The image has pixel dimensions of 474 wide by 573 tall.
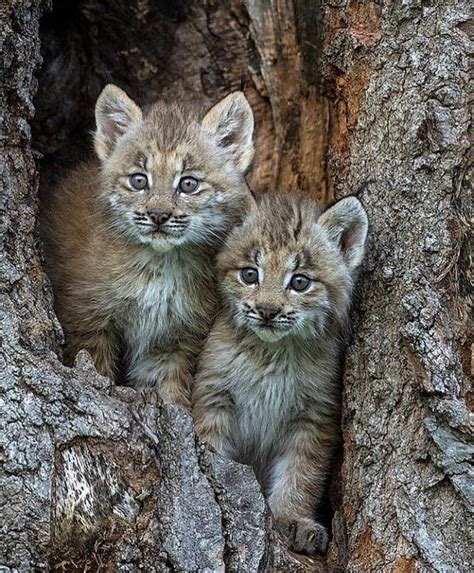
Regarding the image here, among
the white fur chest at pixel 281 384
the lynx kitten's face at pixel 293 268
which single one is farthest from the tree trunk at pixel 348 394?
the white fur chest at pixel 281 384

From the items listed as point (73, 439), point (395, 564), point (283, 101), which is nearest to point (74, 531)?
point (73, 439)

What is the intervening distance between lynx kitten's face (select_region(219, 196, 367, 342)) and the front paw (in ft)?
2.94

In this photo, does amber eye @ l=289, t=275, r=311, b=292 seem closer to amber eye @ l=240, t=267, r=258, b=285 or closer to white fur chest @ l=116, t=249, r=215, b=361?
amber eye @ l=240, t=267, r=258, b=285

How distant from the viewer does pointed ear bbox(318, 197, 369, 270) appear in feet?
13.6

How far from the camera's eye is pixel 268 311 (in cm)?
419

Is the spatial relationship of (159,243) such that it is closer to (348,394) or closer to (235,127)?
(235,127)

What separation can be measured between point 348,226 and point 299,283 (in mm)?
356

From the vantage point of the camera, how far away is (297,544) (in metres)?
4.25

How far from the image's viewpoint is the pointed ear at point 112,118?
4855mm

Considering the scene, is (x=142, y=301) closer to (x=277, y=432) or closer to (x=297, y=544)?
(x=277, y=432)

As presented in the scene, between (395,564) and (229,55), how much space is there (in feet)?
10.2

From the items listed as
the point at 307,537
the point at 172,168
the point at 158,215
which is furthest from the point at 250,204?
the point at 307,537

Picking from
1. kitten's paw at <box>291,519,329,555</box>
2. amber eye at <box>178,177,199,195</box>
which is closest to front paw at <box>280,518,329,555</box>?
kitten's paw at <box>291,519,329,555</box>

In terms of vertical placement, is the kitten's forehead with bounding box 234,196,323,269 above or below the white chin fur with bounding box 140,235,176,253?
above
